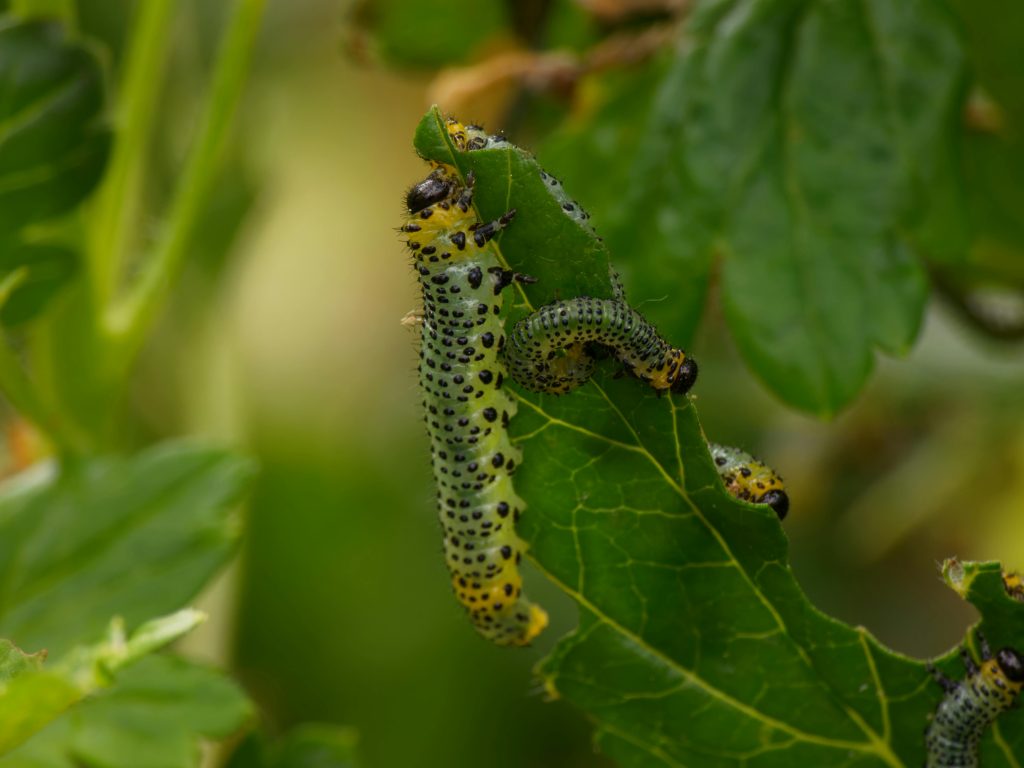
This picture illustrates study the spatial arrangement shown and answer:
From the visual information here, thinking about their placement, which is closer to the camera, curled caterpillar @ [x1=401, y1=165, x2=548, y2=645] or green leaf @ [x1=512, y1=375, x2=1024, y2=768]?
green leaf @ [x1=512, y1=375, x2=1024, y2=768]

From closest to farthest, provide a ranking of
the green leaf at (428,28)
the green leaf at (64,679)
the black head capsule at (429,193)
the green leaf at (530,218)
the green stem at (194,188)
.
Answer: the green leaf at (64,679), the green leaf at (530,218), the black head capsule at (429,193), the green stem at (194,188), the green leaf at (428,28)

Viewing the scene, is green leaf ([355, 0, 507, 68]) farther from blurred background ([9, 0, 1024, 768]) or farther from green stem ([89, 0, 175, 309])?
green stem ([89, 0, 175, 309])

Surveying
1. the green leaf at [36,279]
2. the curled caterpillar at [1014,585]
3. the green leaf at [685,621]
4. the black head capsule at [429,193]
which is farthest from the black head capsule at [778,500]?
the green leaf at [36,279]

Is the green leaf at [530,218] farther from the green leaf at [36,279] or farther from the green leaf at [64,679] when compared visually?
the green leaf at [36,279]

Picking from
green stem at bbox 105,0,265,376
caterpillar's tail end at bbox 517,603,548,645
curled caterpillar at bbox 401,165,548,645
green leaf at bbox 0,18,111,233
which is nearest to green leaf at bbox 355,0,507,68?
green stem at bbox 105,0,265,376

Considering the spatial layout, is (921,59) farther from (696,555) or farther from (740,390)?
(740,390)

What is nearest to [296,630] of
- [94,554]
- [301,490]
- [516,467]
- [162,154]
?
[301,490]

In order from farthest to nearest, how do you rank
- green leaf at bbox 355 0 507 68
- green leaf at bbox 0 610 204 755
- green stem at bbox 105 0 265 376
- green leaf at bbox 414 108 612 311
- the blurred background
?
the blurred background → green leaf at bbox 355 0 507 68 → green stem at bbox 105 0 265 376 → green leaf at bbox 414 108 612 311 → green leaf at bbox 0 610 204 755
